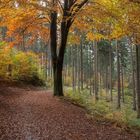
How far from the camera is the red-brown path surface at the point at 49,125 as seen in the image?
26.9 ft

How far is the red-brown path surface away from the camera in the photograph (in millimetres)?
8211

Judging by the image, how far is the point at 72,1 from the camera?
50.9 feet

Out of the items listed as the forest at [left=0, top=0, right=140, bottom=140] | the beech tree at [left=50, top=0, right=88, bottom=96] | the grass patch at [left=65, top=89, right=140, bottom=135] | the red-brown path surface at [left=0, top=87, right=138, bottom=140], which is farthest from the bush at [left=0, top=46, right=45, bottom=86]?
the red-brown path surface at [left=0, top=87, right=138, bottom=140]

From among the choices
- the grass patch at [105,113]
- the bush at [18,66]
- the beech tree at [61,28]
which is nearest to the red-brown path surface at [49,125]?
the grass patch at [105,113]

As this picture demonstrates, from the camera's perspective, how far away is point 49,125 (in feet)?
31.2

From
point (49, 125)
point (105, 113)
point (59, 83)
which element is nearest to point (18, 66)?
point (59, 83)

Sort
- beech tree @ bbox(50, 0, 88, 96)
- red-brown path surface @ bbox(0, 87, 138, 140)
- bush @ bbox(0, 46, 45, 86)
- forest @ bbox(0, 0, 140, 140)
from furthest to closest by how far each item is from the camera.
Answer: bush @ bbox(0, 46, 45, 86)
beech tree @ bbox(50, 0, 88, 96)
forest @ bbox(0, 0, 140, 140)
red-brown path surface @ bbox(0, 87, 138, 140)

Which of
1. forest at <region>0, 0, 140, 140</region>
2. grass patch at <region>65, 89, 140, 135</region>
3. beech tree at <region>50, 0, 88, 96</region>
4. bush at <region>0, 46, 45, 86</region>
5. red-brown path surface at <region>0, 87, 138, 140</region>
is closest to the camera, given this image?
red-brown path surface at <region>0, 87, 138, 140</region>

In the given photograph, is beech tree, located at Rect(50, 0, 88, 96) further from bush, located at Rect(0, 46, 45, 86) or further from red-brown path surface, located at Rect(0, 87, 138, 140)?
red-brown path surface, located at Rect(0, 87, 138, 140)

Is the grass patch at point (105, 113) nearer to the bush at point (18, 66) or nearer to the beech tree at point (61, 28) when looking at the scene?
the beech tree at point (61, 28)

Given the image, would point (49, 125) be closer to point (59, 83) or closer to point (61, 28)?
point (59, 83)

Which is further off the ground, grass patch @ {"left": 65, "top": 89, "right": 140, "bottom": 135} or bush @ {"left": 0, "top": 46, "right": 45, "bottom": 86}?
bush @ {"left": 0, "top": 46, "right": 45, "bottom": 86}

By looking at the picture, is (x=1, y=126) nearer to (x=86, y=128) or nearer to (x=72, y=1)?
→ (x=86, y=128)

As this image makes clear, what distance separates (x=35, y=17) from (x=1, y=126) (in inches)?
386
